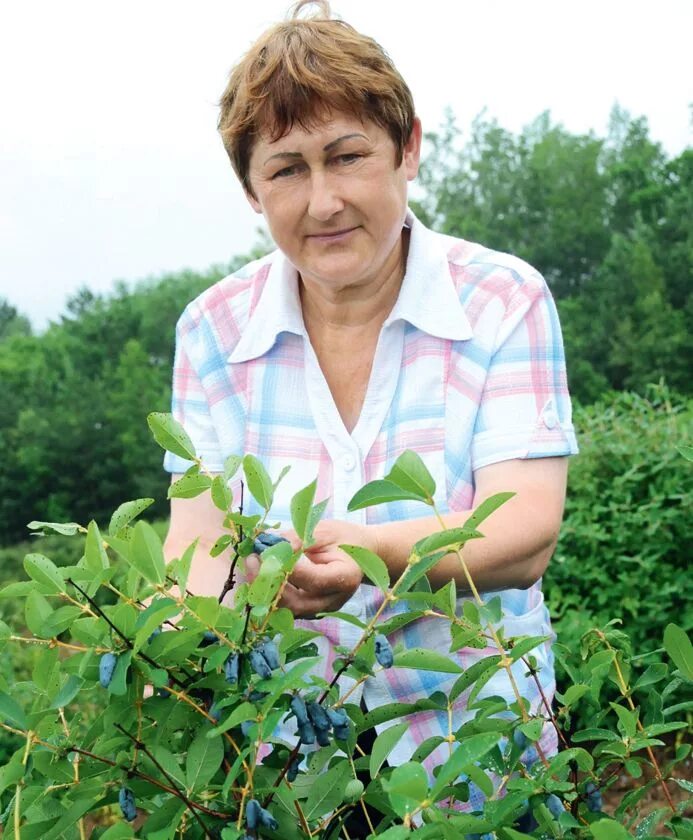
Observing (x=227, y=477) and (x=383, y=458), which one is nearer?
(x=227, y=477)

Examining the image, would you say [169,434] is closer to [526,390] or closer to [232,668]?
[232,668]

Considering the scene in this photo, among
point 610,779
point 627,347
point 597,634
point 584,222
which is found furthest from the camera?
point 584,222

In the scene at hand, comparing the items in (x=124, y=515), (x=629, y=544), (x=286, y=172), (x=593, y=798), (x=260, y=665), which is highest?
(x=286, y=172)

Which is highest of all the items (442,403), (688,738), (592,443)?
(442,403)

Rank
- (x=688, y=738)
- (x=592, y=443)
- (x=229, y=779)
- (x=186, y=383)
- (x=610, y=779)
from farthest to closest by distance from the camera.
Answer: (x=592, y=443) → (x=688, y=738) → (x=186, y=383) → (x=610, y=779) → (x=229, y=779)

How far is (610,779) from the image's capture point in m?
1.08

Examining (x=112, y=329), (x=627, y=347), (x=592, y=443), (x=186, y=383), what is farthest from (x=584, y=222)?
(x=186, y=383)

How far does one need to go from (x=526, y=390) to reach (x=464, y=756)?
3.32ft

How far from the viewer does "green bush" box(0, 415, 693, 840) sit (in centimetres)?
91

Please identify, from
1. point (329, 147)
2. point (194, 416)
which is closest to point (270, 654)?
point (329, 147)

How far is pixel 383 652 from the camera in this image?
966 millimetres

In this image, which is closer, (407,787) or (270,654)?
(407,787)

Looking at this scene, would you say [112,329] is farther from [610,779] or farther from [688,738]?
[610,779]

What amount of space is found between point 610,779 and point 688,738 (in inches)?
147
